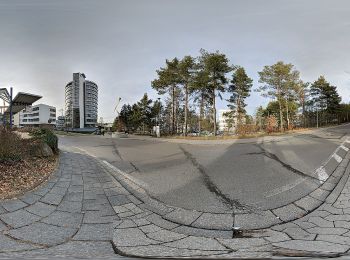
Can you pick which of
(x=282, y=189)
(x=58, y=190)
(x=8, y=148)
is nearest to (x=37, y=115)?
(x=8, y=148)

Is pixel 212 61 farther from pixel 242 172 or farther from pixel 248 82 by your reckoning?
pixel 242 172

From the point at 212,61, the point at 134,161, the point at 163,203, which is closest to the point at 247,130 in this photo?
the point at 212,61

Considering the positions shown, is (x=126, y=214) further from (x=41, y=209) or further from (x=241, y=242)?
(x=241, y=242)

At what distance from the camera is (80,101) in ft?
277

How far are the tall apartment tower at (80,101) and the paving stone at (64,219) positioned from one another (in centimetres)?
8037

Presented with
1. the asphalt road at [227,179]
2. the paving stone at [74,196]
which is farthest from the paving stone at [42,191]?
the asphalt road at [227,179]

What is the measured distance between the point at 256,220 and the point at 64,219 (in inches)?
121

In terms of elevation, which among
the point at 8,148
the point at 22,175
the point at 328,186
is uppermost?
the point at 8,148

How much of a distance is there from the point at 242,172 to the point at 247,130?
62.6 ft

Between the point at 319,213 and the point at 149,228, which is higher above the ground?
the point at 319,213

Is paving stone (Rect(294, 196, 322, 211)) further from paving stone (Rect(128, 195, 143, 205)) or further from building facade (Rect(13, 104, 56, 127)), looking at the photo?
building facade (Rect(13, 104, 56, 127))

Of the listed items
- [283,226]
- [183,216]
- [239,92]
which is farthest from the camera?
[239,92]

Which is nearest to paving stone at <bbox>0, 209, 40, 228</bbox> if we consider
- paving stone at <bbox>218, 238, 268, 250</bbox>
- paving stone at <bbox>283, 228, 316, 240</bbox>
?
paving stone at <bbox>218, 238, 268, 250</bbox>

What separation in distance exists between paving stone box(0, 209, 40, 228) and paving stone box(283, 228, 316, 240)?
382 cm
